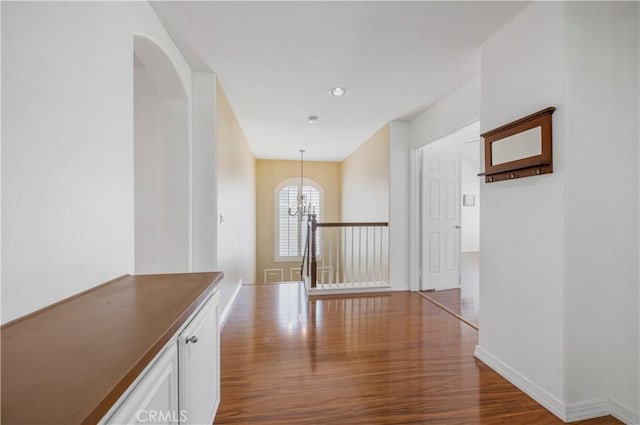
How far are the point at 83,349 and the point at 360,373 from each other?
1.79 metres

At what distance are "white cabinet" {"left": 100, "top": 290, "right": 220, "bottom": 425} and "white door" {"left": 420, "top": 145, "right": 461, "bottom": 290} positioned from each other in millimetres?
3260

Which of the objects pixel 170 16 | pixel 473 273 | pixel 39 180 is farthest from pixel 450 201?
pixel 39 180

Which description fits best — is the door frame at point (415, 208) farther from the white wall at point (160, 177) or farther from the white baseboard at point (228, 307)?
the white wall at point (160, 177)

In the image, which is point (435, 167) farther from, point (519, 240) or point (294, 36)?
point (294, 36)

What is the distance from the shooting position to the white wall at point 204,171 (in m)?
2.60

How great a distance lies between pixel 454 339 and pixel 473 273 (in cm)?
310

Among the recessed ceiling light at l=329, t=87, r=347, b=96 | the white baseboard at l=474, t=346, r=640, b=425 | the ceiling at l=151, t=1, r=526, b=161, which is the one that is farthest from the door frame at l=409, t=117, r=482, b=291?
the white baseboard at l=474, t=346, r=640, b=425

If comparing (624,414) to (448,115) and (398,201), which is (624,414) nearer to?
(448,115)

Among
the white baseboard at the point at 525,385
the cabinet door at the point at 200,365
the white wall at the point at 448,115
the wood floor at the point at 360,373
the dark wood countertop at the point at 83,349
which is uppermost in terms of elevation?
the white wall at the point at 448,115

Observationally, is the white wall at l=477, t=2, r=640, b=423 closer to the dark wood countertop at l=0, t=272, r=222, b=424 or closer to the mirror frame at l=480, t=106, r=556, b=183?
the mirror frame at l=480, t=106, r=556, b=183

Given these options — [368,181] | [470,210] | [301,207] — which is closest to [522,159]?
[368,181]

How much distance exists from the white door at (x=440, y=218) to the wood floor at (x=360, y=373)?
3.03ft

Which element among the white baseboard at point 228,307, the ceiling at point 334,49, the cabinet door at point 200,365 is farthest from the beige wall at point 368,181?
the cabinet door at point 200,365

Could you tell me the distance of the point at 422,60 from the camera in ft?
7.75
